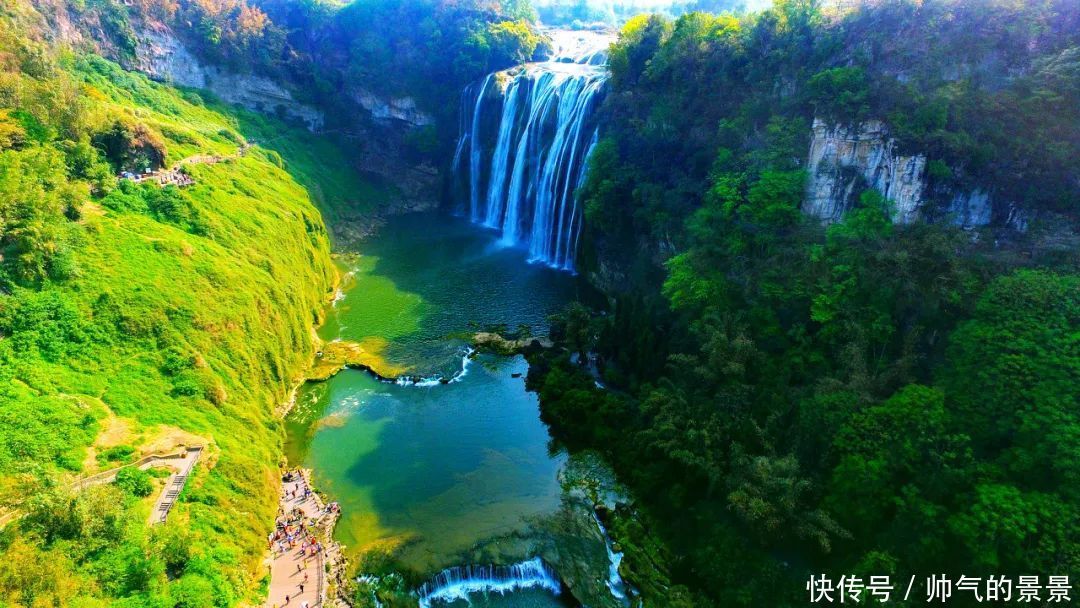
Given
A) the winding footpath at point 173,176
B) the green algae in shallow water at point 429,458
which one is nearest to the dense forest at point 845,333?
the green algae in shallow water at point 429,458

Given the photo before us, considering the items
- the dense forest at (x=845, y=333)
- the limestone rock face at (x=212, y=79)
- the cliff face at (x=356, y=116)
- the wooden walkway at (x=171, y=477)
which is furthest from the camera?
the cliff face at (x=356, y=116)

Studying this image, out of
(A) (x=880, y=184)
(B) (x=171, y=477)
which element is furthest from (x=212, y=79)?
(A) (x=880, y=184)

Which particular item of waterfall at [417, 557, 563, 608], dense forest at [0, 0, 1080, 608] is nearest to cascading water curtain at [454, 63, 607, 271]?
dense forest at [0, 0, 1080, 608]

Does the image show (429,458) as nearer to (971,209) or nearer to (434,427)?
(434,427)

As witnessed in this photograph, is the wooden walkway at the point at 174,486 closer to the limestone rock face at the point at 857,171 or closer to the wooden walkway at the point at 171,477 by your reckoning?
the wooden walkway at the point at 171,477

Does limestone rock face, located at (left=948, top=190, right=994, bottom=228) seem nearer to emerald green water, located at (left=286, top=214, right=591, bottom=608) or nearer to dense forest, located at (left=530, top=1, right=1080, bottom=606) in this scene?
dense forest, located at (left=530, top=1, right=1080, bottom=606)

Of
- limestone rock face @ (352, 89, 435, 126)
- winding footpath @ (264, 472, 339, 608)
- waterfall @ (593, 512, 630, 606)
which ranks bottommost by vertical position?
winding footpath @ (264, 472, 339, 608)

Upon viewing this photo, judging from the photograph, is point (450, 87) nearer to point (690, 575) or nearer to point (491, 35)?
point (491, 35)

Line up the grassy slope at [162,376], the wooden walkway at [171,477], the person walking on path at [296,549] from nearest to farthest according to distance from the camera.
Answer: the grassy slope at [162,376] < the wooden walkway at [171,477] < the person walking on path at [296,549]
